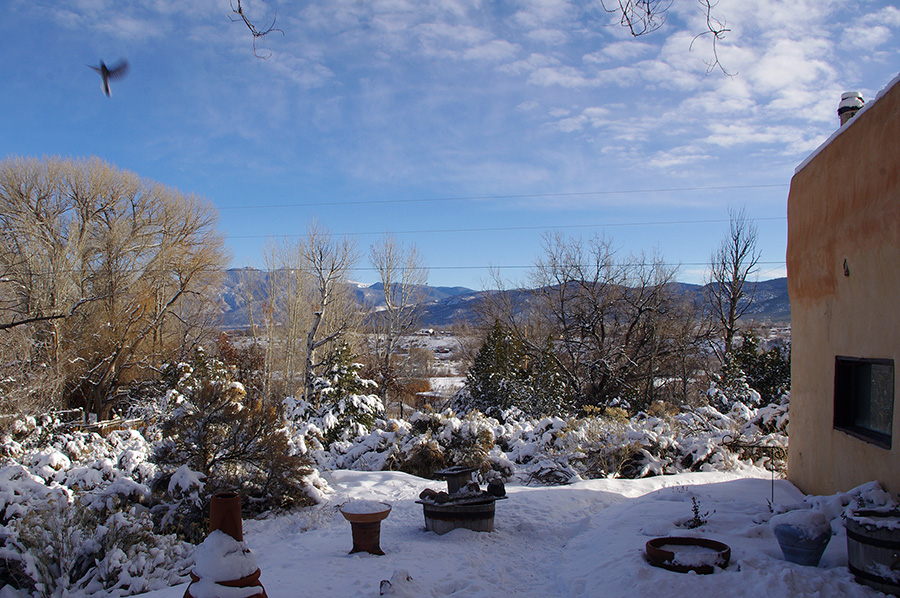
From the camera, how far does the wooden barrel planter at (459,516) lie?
689cm

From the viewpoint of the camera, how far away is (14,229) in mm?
21234

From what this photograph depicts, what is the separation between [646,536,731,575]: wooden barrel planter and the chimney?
220 inches

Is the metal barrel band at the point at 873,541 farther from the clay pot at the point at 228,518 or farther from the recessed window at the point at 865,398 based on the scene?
the clay pot at the point at 228,518

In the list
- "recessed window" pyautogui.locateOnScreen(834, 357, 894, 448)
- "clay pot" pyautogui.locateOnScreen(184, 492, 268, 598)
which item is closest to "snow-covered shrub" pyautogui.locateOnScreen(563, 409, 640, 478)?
"recessed window" pyautogui.locateOnScreen(834, 357, 894, 448)

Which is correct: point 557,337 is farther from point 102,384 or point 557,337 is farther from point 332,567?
point 332,567

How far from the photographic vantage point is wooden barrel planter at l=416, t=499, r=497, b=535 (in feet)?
22.6

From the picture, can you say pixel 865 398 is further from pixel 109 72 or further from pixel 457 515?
pixel 109 72

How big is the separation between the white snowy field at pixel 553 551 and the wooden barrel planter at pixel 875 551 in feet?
0.38

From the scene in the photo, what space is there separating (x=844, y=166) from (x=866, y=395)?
2.34 m

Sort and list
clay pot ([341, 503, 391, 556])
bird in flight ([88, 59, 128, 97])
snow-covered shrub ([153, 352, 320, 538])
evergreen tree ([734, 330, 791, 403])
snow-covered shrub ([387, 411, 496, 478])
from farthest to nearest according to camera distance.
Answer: evergreen tree ([734, 330, 791, 403]) < snow-covered shrub ([387, 411, 496, 478]) < snow-covered shrub ([153, 352, 320, 538]) < clay pot ([341, 503, 391, 556]) < bird in flight ([88, 59, 128, 97])

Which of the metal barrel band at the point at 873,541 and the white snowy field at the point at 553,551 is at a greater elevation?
the metal barrel band at the point at 873,541

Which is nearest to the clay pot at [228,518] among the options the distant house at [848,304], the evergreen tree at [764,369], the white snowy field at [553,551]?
the white snowy field at [553,551]

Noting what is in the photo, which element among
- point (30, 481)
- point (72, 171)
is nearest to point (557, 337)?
point (72, 171)

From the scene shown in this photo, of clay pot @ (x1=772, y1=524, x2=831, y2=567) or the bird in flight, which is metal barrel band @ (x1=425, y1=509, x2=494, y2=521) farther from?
the bird in flight
